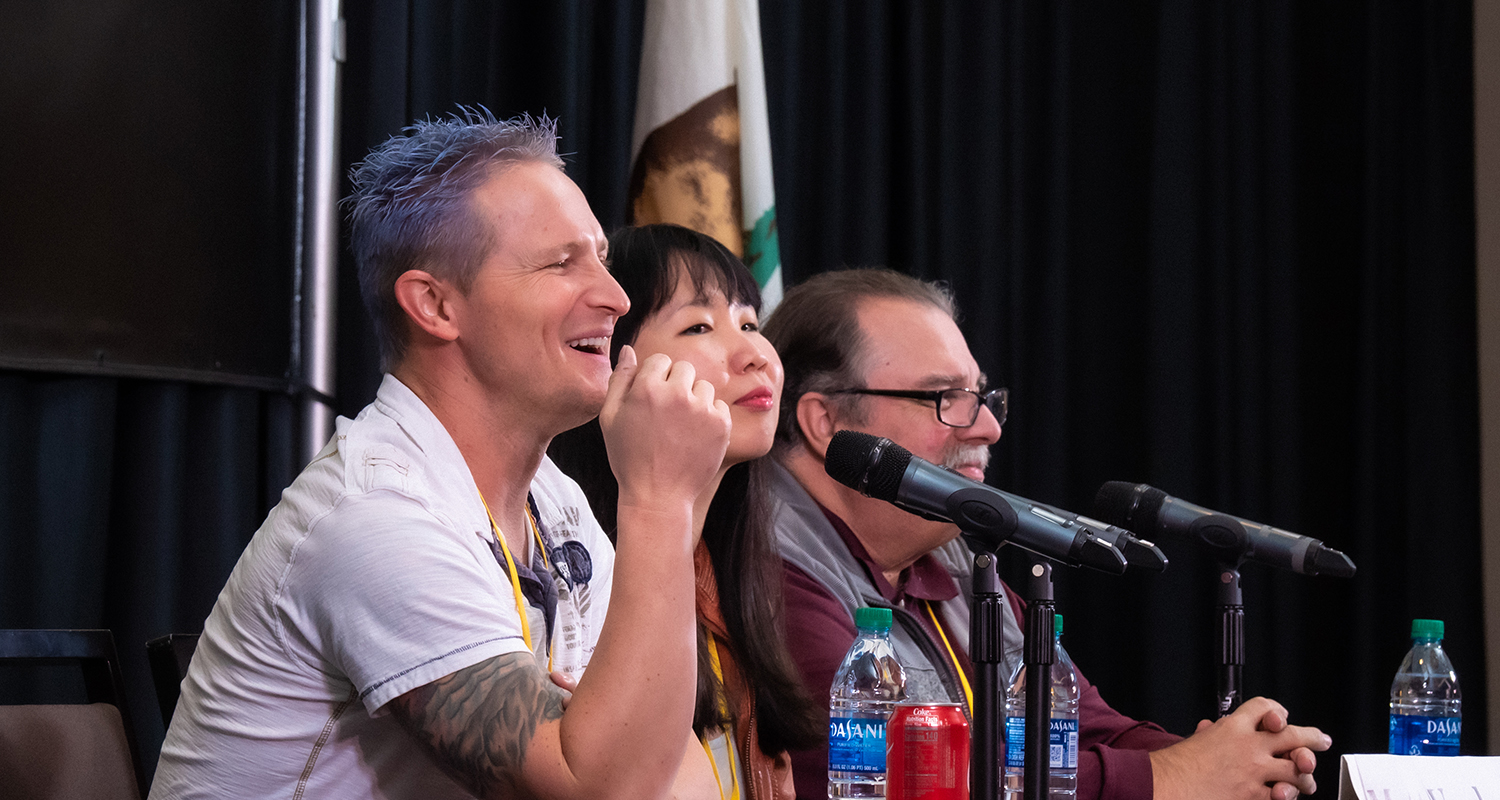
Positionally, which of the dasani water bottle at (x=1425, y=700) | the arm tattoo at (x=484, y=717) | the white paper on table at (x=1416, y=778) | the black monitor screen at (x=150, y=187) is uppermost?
the black monitor screen at (x=150, y=187)

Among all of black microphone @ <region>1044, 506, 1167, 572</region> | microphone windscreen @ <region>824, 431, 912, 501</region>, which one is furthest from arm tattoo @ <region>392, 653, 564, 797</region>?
black microphone @ <region>1044, 506, 1167, 572</region>

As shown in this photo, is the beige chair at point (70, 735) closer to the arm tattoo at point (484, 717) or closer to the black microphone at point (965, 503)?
the arm tattoo at point (484, 717)

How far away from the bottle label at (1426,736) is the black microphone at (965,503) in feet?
3.75

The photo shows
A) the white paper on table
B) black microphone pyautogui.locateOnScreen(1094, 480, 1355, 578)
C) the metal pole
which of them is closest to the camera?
the white paper on table

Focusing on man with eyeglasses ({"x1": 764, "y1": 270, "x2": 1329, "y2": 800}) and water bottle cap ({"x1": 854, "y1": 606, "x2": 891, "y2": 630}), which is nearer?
water bottle cap ({"x1": 854, "y1": 606, "x2": 891, "y2": 630})

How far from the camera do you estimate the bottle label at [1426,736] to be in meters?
2.00

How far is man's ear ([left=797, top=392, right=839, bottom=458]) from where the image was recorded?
219cm

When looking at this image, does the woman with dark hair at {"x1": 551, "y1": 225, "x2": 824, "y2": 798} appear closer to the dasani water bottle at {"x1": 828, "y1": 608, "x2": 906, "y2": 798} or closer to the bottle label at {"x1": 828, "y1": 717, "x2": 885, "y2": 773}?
the dasani water bottle at {"x1": 828, "y1": 608, "x2": 906, "y2": 798}

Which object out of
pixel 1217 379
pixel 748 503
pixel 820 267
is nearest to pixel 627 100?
pixel 820 267

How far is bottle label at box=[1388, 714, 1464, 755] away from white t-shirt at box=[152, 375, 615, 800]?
4.83ft

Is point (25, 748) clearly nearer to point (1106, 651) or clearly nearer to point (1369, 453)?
point (1106, 651)

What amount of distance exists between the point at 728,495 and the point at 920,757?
52 centimetres

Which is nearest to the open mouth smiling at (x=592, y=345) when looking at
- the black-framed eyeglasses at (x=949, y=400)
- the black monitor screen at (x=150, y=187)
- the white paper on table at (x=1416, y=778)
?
the black-framed eyeglasses at (x=949, y=400)

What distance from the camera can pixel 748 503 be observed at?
72.7 inches
